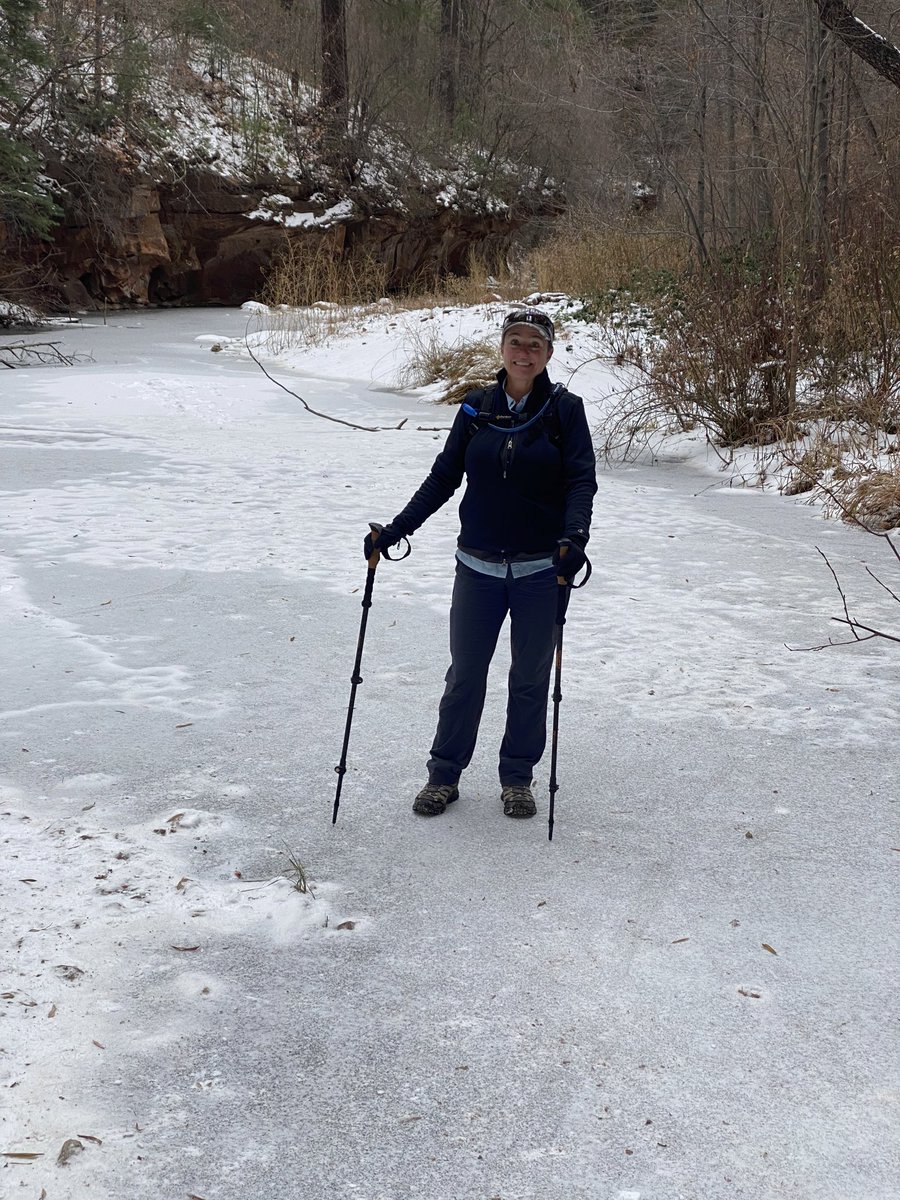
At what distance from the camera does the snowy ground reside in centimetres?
245

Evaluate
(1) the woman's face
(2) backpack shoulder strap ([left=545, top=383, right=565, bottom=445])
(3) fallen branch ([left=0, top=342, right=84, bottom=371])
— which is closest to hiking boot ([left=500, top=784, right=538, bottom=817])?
(2) backpack shoulder strap ([left=545, top=383, right=565, bottom=445])

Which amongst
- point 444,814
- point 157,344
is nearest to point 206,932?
point 444,814

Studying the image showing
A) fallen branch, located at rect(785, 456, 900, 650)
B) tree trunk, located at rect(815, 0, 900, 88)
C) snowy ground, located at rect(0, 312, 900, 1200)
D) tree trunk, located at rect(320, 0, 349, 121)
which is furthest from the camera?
tree trunk, located at rect(320, 0, 349, 121)

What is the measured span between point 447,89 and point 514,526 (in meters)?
37.1

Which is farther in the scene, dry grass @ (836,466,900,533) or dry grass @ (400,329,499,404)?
dry grass @ (400,329,499,404)

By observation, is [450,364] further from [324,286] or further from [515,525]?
[515,525]

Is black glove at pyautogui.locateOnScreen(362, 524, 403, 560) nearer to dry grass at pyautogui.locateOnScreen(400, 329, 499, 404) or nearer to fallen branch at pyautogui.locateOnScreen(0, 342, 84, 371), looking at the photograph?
dry grass at pyautogui.locateOnScreen(400, 329, 499, 404)

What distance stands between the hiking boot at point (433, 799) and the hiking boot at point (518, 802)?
0.19 metres

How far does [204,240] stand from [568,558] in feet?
97.8

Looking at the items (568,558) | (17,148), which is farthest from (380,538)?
(17,148)

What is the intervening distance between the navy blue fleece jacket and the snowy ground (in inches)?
38.5

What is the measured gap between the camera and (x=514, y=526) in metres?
3.87

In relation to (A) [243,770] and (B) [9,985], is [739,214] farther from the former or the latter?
(B) [9,985]

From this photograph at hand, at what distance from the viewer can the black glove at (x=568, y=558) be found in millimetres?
3713
